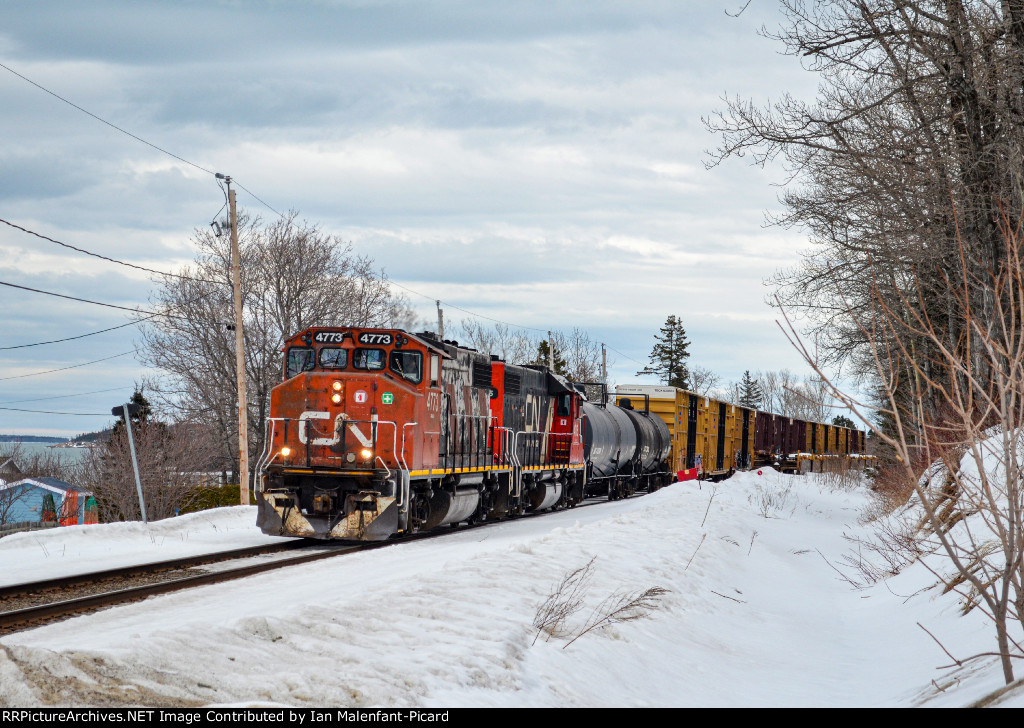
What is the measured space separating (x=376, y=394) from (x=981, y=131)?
11.8m

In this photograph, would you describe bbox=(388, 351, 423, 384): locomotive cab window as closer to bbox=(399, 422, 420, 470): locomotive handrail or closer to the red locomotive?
the red locomotive

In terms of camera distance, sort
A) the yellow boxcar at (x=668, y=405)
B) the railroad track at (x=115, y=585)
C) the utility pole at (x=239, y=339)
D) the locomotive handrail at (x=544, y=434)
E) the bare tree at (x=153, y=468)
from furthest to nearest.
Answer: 1. the bare tree at (x=153, y=468)
2. the yellow boxcar at (x=668, y=405)
3. the utility pole at (x=239, y=339)
4. the locomotive handrail at (x=544, y=434)
5. the railroad track at (x=115, y=585)

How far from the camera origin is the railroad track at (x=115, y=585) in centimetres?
902

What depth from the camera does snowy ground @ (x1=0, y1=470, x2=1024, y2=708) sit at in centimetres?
491

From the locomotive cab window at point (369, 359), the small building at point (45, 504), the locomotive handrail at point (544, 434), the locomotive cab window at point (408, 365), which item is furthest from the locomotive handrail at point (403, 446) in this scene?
the small building at point (45, 504)

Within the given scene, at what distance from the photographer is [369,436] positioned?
15.3 metres

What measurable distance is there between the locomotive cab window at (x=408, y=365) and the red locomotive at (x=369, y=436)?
0.02 metres

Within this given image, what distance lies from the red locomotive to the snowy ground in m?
1.16

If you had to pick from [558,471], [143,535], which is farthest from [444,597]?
[558,471]

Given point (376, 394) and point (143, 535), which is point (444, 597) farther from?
point (143, 535)

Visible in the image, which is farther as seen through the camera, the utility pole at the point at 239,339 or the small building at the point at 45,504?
the small building at the point at 45,504

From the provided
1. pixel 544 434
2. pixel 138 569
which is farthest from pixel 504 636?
pixel 544 434

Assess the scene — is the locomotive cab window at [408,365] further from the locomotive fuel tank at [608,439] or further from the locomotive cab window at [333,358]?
the locomotive fuel tank at [608,439]
